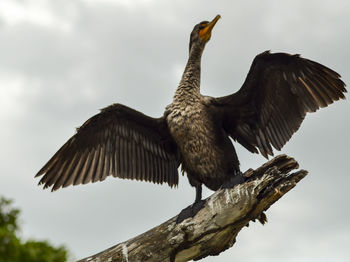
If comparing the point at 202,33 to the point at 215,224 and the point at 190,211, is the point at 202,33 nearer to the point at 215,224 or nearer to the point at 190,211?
the point at 190,211

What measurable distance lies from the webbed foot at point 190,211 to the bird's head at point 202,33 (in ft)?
8.30

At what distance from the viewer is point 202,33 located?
7836mm

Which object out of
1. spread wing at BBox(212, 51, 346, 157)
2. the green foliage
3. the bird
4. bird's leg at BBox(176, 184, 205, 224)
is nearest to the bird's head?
the bird

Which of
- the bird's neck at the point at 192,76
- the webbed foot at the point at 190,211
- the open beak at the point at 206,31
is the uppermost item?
the open beak at the point at 206,31

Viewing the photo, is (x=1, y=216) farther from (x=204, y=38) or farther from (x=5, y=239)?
(x=204, y=38)

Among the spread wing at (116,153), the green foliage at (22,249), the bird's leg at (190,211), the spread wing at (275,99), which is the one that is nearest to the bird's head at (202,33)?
the spread wing at (275,99)

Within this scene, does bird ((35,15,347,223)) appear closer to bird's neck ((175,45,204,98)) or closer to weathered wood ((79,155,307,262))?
bird's neck ((175,45,204,98))

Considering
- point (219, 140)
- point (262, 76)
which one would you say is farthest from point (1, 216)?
point (262, 76)

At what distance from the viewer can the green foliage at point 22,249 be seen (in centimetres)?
297

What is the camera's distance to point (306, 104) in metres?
7.26

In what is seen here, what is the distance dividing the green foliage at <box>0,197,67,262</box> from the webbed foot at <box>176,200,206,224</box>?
3107 mm

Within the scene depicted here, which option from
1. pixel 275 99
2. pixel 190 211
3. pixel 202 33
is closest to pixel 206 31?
pixel 202 33

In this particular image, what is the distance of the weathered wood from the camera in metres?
Result: 5.72

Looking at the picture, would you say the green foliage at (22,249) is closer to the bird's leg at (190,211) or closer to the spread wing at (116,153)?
the bird's leg at (190,211)
